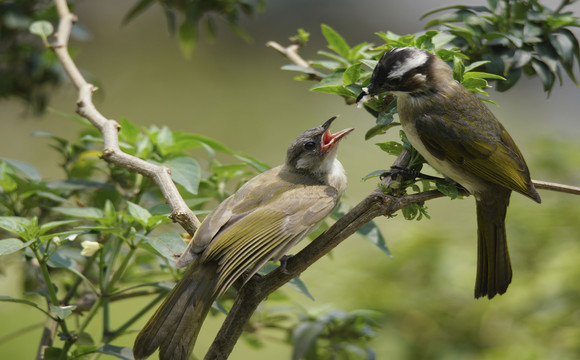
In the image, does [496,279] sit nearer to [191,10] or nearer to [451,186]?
[451,186]

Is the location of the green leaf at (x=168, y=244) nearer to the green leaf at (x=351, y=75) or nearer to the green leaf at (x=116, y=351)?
the green leaf at (x=116, y=351)

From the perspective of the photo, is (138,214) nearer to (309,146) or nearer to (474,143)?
(309,146)

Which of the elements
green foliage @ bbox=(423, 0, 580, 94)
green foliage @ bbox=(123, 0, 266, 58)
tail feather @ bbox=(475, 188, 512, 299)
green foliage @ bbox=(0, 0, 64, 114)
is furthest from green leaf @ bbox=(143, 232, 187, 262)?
green foliage @ bbox=(0, 0, 64, 114)

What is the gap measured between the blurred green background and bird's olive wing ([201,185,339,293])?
0.86 meters

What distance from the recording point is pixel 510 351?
251 centimetres

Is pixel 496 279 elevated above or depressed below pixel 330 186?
below

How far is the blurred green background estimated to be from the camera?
9.01ft

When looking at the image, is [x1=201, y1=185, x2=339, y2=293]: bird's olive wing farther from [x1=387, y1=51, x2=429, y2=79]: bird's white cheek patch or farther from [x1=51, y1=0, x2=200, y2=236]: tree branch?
[x1=387, y1=51, x2=429, y2=79]: bird's white cheek patch

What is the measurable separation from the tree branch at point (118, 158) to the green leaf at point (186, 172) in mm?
110

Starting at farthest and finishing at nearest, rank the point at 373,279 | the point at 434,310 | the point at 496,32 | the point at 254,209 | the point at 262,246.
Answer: the point at 373,279 → the point at 434,310 → the point at 496,32 → the point at 254,209 → the point at 262,246

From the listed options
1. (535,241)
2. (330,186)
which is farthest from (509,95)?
(330,186)

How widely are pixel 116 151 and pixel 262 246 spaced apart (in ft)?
1.51

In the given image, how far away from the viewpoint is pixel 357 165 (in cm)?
629

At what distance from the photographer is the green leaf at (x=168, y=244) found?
1504mm
